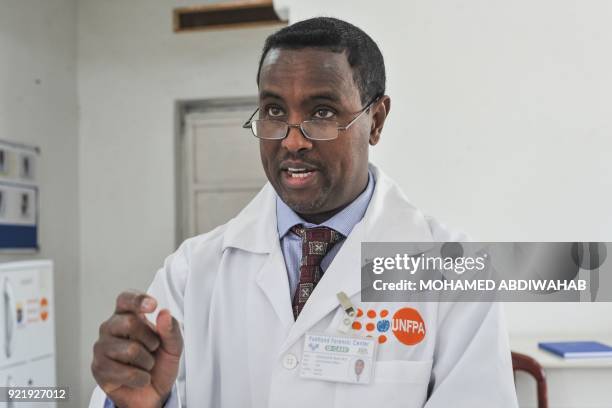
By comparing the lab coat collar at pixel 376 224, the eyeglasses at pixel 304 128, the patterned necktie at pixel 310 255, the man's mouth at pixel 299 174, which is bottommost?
the patterned necktie at pixel 310 255

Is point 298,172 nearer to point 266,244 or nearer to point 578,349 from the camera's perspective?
point 266,244

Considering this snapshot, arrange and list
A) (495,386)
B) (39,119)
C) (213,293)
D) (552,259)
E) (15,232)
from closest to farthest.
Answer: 1. (495,386)
2. (213,293)
3. (552,259)
4. (15,232)
5. (39,119)

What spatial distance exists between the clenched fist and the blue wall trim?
304 centimetres

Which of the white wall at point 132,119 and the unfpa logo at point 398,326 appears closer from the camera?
the unfpa logo at point 398,326

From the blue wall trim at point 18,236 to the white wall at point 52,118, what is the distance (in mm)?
84

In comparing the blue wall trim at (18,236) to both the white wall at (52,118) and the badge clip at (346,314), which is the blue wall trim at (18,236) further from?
the badge clip at (346,314)

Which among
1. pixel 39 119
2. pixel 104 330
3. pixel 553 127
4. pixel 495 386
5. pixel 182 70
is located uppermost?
pixel 182 70

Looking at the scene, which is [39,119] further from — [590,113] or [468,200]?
[590,113]

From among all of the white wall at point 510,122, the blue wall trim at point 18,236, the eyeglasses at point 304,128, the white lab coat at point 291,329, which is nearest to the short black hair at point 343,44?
the eyeglasses at point 304,128

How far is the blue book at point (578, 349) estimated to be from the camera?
1.97 m

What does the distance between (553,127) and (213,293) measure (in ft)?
5.32

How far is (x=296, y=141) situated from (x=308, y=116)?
6 cm

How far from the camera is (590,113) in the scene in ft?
7.78

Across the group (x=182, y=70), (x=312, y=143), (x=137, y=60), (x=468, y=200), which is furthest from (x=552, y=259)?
(x=137, y=60)
